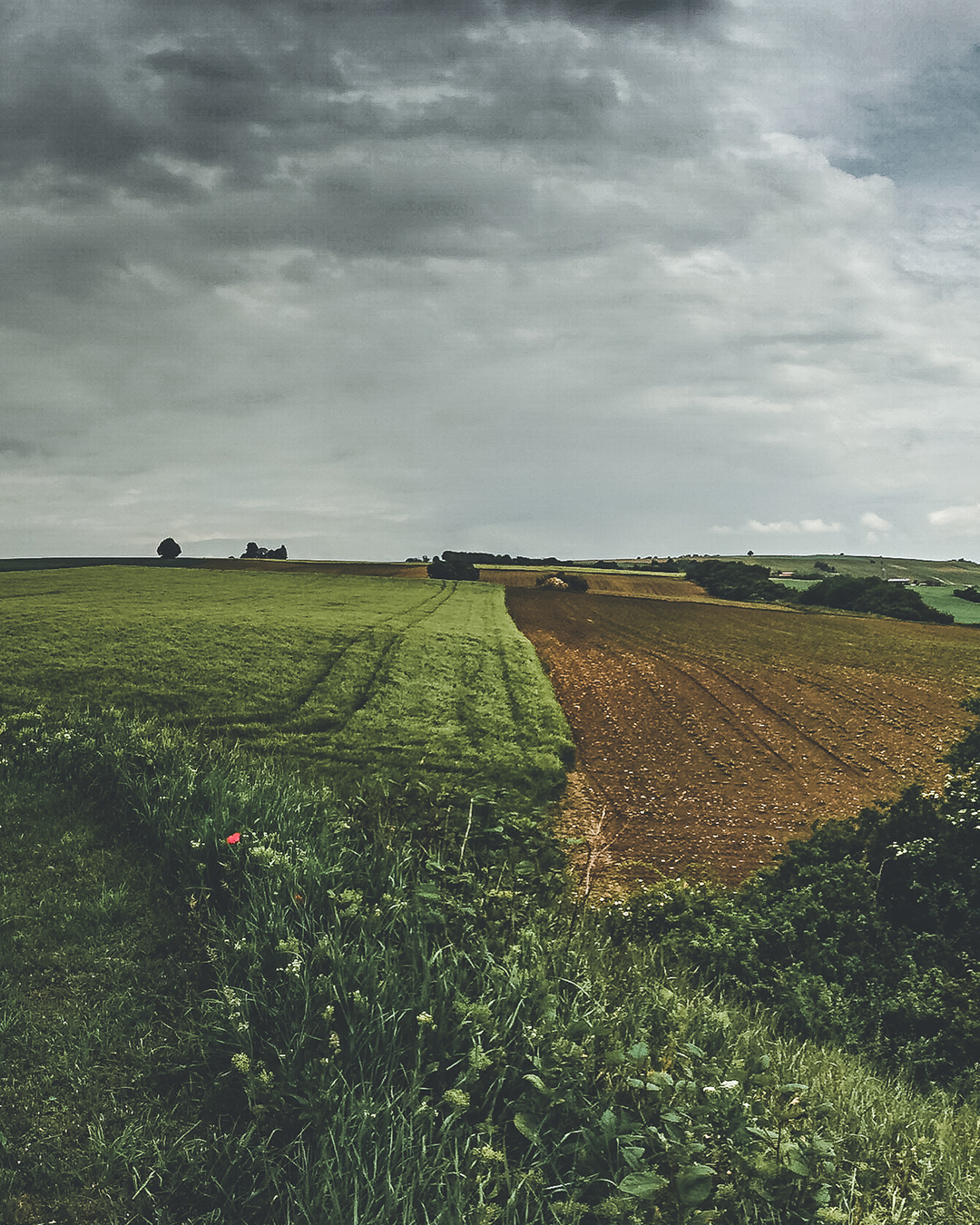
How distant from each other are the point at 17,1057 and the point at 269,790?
167 inches

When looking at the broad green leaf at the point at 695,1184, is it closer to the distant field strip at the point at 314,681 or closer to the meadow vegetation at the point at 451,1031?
the meadow vegetation at the point at 451,1031

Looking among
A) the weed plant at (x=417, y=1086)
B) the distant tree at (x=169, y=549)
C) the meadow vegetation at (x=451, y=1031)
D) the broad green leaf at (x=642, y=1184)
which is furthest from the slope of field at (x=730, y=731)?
the distant tree at (x=169, y=549)

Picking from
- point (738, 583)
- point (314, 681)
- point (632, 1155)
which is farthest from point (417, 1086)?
point (738, 583)

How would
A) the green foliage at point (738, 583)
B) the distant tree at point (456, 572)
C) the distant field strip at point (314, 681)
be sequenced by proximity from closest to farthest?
1. the distant field strip at point (314, 681)
2. the distant tree at point (456, 572)
3. the green foliage at point (738, 583)

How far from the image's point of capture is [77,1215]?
156 inches

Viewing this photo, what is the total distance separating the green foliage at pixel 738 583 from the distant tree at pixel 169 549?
70880 millimetres

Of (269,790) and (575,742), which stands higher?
(269,790)

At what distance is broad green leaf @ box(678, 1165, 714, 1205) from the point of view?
12.5ft

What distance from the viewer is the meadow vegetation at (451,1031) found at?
4.03m

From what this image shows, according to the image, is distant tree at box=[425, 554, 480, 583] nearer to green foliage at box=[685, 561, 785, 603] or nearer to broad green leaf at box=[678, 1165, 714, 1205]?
green foliage at box=[685, 561, 785, 603]

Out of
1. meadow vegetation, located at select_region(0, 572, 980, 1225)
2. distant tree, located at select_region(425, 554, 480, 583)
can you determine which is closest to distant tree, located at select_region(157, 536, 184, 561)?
distant tree, located at select_region(425, 554, 480, 583)

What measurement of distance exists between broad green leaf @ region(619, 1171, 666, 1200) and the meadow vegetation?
21 millimetres

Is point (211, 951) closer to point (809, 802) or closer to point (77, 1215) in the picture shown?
point (77, 1215)

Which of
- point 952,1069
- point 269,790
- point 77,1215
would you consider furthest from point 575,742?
point 77,1215
